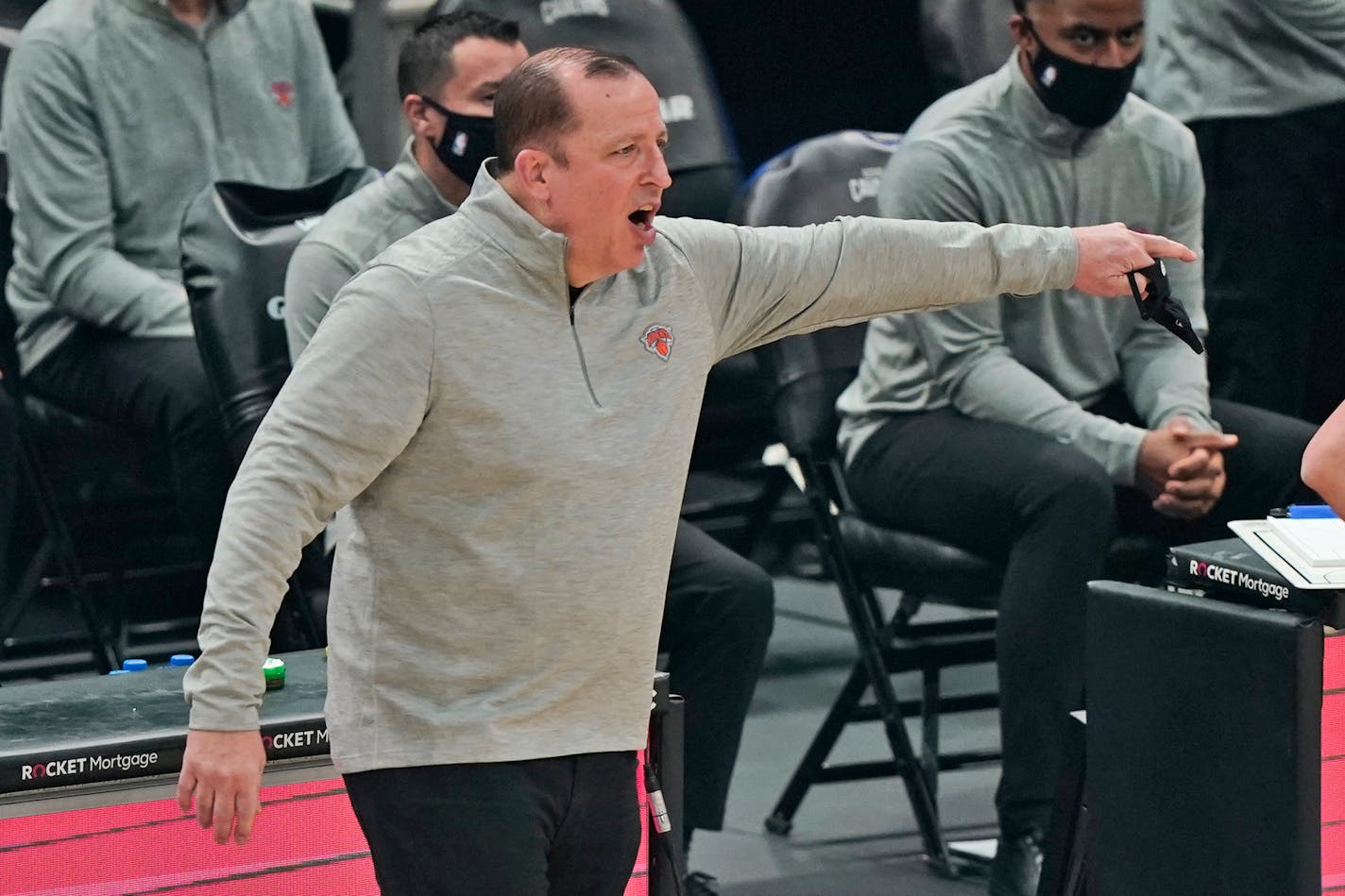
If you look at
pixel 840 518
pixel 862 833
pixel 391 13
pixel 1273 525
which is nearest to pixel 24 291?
pixel 391 13

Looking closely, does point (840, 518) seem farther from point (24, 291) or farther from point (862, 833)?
point (24, 291)

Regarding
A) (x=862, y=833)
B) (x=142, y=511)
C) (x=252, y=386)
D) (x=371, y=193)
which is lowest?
(x=862, y=833)

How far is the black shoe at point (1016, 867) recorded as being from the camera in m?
3.24

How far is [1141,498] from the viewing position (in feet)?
12.2

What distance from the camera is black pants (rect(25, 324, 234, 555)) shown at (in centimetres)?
376

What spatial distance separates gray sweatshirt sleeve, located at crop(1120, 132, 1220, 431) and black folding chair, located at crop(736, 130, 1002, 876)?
0.52 metres

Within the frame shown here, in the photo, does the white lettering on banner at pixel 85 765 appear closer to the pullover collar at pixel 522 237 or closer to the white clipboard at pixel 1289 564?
the pullover collar at pixel 522 237

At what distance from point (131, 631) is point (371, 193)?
1.25 m

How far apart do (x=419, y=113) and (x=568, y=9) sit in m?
1.00

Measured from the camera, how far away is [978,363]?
3.66 metres

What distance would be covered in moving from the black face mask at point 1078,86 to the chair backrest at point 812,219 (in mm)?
443

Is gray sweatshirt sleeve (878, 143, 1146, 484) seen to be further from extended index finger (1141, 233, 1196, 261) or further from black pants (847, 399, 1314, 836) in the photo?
extended index finger (1141, 233, 1196, 261)

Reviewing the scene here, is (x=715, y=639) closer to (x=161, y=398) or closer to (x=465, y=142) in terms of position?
(x=465, y=142)

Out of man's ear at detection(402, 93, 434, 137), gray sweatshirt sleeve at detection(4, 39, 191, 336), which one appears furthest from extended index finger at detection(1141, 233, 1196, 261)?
gray sweatshirt sleeve at detection(4, 39, 191, 336)
